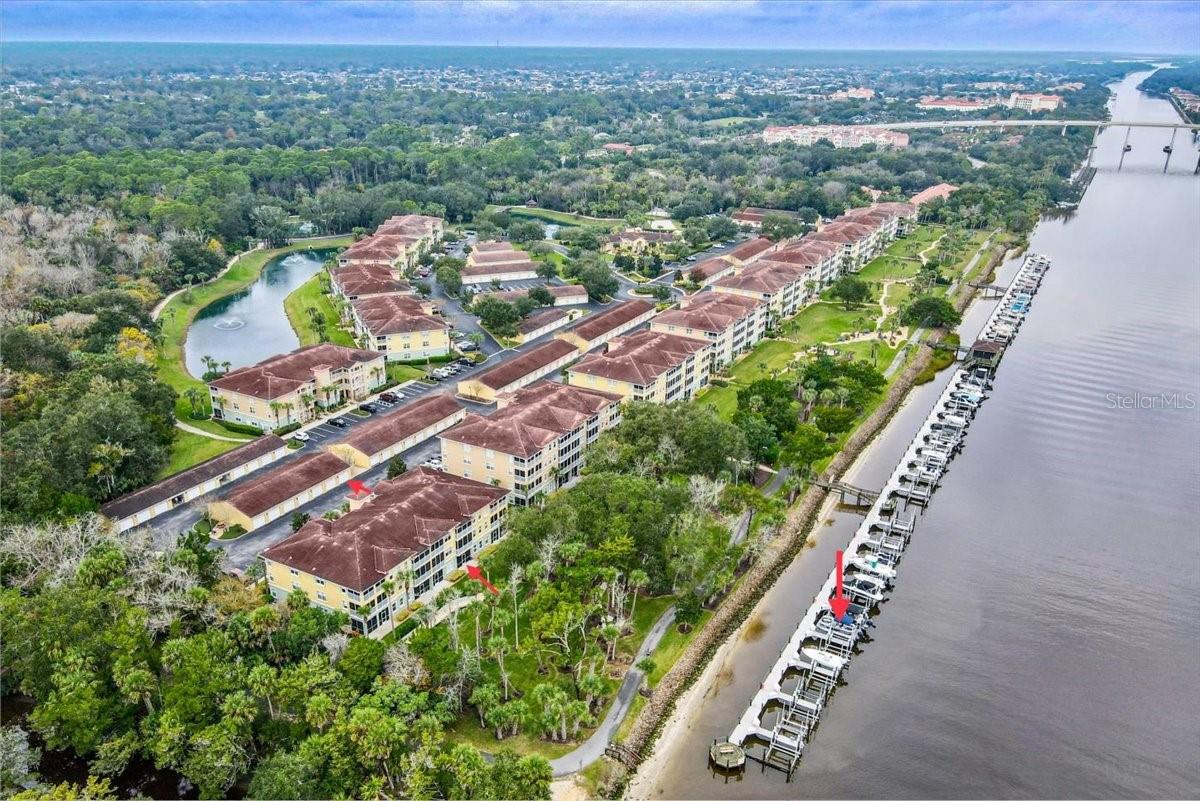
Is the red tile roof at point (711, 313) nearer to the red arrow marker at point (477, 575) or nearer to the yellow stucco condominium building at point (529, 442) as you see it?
the yellow stucco condominium building at point (529, 442)

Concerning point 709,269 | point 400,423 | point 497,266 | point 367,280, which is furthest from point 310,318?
point 709,269

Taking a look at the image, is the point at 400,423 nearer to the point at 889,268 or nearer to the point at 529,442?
the point at 529,442

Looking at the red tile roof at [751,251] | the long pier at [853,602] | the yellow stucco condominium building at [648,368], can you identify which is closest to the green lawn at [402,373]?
the yellow stucco condominium building at [648,368]

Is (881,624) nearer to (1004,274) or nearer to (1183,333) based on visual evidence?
(1183,333)

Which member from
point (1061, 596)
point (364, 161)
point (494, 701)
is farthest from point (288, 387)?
point (364, 161)

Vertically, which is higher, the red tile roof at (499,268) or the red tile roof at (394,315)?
the red tile roof at (394,315)

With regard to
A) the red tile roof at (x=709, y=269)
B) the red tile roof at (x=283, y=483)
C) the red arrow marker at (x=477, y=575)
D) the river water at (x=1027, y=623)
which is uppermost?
the red tile roof at (x=709, y=269)

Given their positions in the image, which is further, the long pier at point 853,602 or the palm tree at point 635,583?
the palm tree at point 635,583
